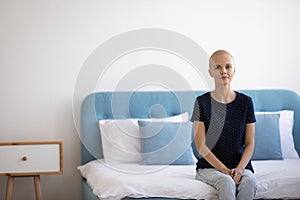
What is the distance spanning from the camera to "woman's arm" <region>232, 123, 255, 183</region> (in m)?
3.24

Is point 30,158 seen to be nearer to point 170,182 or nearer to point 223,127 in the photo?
point 170,182

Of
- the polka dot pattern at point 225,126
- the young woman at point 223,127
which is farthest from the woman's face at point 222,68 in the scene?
the polka dot pattern at point 225,126

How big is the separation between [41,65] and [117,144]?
86 centimetres

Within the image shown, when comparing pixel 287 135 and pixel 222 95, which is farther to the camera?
pixel 287 135

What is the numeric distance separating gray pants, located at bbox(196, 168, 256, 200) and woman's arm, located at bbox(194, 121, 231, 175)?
5 cm

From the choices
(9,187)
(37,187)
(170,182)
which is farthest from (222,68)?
(9,187)

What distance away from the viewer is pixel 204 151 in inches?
133

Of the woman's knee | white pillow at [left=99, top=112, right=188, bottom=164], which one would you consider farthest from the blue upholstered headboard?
the woman's knee

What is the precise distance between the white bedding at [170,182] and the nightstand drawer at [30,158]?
0.94 feet

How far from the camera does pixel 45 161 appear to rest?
4012 mm

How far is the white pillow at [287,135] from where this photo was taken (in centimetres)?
430

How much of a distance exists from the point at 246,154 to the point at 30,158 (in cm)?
150

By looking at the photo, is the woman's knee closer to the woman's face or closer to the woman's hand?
the woman's hand

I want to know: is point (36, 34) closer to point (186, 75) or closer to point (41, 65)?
point (41, 65)
